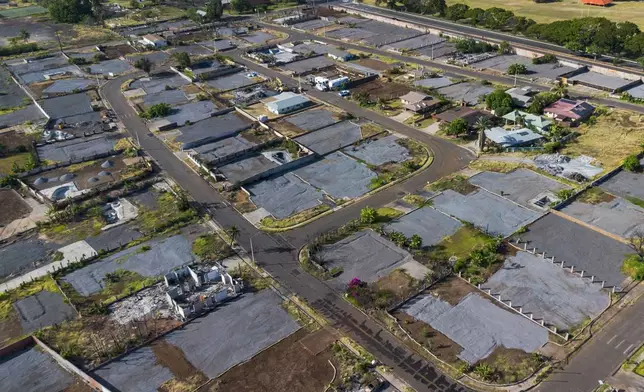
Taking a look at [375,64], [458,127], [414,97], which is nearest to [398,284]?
[458,127]

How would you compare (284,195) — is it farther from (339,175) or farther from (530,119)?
(530,119)

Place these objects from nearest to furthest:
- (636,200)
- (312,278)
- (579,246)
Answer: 1. (312,278)
2. (579,246)
3. (636,200)

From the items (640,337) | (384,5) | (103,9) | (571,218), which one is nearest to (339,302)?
(640,337)

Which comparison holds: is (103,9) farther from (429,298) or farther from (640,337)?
(640,337)

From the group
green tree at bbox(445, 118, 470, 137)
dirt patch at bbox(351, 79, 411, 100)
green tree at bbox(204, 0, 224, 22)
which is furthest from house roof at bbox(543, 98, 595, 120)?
green tree at bbox(204, 0, 224, 22)

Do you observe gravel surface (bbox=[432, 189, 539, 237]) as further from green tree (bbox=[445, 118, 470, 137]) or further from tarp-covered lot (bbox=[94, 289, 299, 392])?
tarp-covered lot (bbox=[94, 289, 299, 392])

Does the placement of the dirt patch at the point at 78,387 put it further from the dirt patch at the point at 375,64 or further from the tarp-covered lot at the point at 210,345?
the dirt patch at the point at 375,64
